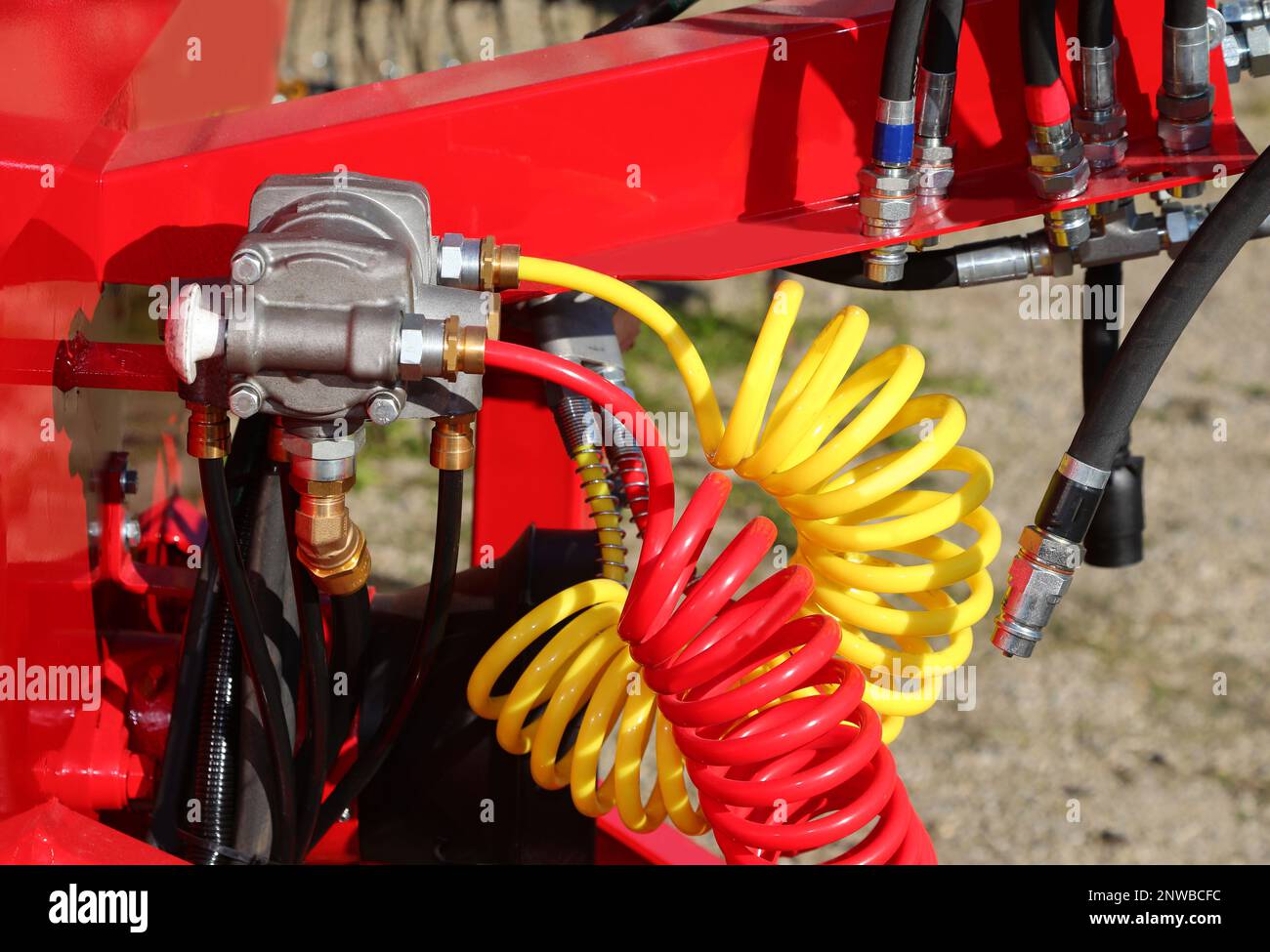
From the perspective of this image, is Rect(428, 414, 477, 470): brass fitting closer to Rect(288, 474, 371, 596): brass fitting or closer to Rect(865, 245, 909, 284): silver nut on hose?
Rect(288, 474, 371, 596): brass fitting

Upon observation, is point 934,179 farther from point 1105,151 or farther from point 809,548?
point 809,548

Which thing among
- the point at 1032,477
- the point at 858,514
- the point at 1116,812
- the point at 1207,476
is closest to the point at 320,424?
the point at 858,514

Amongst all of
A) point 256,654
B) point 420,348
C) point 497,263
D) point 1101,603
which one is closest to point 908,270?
point 497,263

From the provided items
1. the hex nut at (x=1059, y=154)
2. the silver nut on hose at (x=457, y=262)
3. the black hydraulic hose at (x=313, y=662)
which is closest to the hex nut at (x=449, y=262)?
the silver nut on hose at (x=457, y=262)

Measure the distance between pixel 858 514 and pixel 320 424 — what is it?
399mm

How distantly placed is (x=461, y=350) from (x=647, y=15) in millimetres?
529

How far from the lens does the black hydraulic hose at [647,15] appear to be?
1156 mm

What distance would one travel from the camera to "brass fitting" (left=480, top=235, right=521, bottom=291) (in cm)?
87

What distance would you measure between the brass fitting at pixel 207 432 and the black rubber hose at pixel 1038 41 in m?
0.58

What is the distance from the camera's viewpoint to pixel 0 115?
844 millimetres

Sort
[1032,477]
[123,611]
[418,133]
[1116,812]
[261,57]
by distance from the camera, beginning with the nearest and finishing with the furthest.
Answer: [418,133] < [123,611] < [261,57] < [1116,812] < [1032,477]

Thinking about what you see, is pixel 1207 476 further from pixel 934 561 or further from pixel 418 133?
pixel 418 133

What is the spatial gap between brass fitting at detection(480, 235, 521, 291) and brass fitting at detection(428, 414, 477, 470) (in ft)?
0.30
